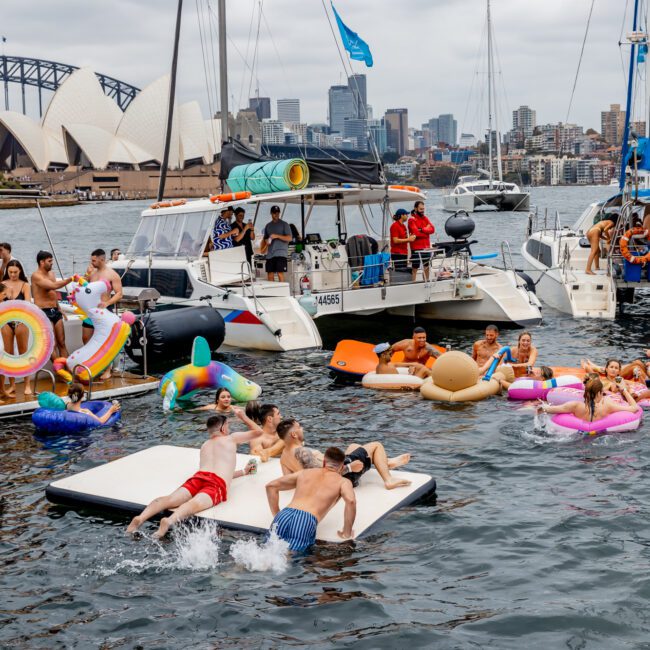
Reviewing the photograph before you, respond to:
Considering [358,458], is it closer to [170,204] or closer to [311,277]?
[311,277]

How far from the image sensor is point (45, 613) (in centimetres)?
798

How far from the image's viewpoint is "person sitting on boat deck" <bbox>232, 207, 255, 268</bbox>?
797 inches

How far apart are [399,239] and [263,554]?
12.9m

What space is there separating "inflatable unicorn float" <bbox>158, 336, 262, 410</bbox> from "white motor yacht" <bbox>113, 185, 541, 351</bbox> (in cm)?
295

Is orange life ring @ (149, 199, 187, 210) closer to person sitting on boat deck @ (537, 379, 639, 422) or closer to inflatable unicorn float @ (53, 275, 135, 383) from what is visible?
inflatable unicorn float @ (53, 275, 135, 383)

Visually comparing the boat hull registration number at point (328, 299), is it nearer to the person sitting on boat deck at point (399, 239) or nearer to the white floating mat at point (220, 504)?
the person sitting on boat deck at point (399, 239)

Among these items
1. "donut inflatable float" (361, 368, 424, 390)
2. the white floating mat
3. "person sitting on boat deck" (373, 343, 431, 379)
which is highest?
"person sitting on boat deck" (373, 343, 431, 379)

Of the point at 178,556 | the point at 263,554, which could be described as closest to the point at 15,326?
the point at 178,556

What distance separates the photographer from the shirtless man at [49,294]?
1502 cm

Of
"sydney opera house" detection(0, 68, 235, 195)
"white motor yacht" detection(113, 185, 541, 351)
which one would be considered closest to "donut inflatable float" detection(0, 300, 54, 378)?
"white motor yacht" detection(113, 185, 541, 351)

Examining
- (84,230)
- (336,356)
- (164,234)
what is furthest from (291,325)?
(84,230)

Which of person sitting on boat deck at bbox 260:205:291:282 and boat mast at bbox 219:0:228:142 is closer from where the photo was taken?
person sitting on boat deck at bbox 260:205:291:282

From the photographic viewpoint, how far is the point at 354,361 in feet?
54.1

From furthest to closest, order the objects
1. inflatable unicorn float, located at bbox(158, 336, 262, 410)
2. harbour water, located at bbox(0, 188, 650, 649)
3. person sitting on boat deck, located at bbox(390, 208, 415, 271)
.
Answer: person sitting on boat deck, located at bbox(390, 208, 415, 271) → inflatable unicorn float, located at bbox(158, 336, 262, 410) → harbour water, located at bbox(0, 188, 650, 649)
